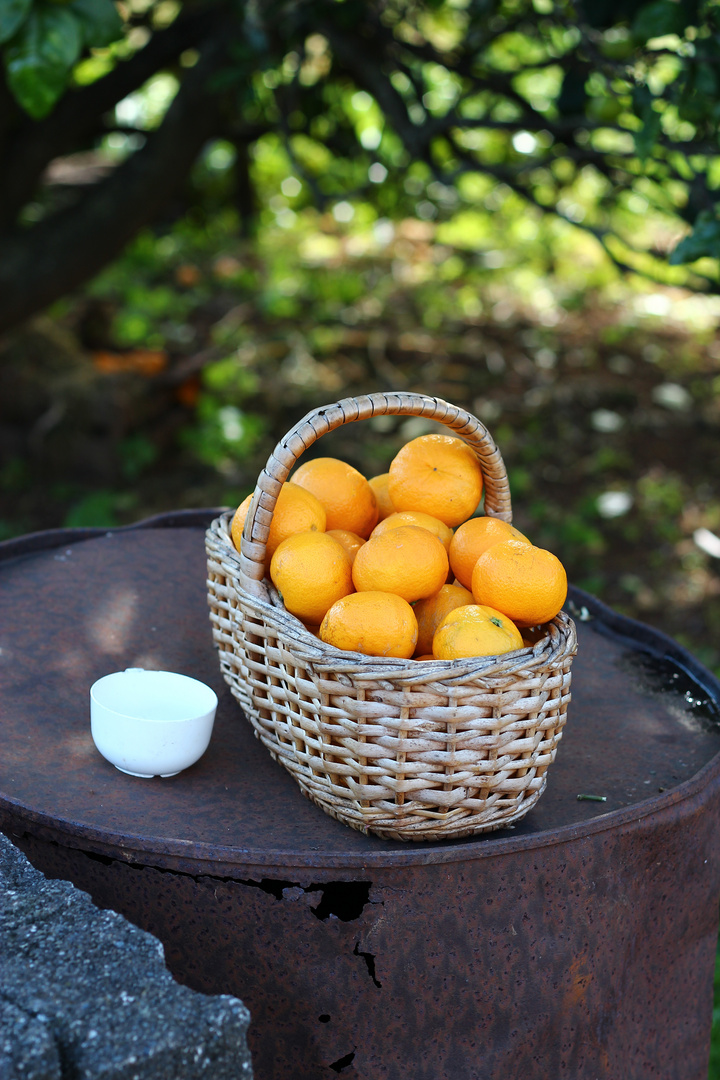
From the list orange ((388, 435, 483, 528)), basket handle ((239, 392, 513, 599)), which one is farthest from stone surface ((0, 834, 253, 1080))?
orange ((388, 435, 483, 528))

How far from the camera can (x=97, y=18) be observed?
5.65 ft

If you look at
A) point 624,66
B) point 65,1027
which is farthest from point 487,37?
point 65,1027

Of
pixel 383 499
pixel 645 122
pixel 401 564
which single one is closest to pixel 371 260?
pixel 645 122

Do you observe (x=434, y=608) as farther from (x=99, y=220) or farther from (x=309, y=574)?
(x=99, y=220)

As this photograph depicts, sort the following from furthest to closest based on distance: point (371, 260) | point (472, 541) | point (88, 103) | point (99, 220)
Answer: point (371, 260)
point (99, 220)
point (88, 103)
point (472, 541)

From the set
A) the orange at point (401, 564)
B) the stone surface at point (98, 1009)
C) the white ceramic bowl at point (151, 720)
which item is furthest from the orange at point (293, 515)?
the stone surface at point (98, 1009)

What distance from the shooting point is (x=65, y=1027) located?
89cm

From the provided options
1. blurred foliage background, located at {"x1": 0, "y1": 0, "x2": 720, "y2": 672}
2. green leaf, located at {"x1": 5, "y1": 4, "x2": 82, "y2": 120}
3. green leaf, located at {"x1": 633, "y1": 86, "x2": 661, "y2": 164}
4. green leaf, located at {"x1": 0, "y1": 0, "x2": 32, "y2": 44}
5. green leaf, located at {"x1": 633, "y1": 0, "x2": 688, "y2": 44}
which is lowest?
blurred foliage background, located at {"x1": 0, "y1": 0, "x2": 720, "y2": 672}

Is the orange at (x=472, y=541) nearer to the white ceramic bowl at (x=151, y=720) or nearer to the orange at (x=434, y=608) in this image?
the orange at (x=434, y=608)

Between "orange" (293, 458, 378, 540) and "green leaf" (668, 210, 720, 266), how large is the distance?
2.62 ft

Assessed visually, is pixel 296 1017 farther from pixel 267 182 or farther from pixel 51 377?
pixel 267 182

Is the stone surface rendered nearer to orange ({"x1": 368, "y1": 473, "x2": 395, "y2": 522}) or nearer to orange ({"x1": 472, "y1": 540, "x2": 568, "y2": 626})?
orange ({"x1": 472, "y1": 540, "x2": 568, "y2": 626})

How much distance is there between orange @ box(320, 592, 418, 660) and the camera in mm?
1149

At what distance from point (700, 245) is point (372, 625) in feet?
3.57
